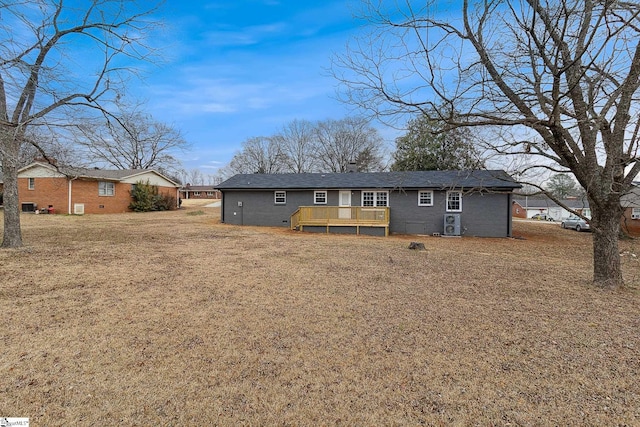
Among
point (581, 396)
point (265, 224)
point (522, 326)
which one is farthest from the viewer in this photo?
point (265, 224)

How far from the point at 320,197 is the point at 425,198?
5.57 meters

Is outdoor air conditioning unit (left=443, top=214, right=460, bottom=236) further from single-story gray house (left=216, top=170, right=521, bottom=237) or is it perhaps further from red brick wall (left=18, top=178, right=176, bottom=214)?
red brick wall (left=18, top=178, right=176, bottom=214)

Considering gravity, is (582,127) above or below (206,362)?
above

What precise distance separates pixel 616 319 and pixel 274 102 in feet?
53.0

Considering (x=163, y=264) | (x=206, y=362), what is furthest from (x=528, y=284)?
(x=163, y=264)

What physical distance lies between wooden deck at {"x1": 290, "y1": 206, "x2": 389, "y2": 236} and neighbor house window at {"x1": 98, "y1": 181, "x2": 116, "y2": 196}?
58.4 ft

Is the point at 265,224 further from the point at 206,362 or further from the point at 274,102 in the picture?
the point at 206,362

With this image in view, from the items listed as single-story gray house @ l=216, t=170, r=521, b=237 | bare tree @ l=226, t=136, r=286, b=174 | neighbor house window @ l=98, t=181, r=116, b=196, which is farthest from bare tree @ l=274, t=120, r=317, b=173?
single-story gray house @ l=216, t=170, r=521, b=237

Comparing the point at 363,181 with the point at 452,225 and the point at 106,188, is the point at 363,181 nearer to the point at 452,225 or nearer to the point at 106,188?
the point at 452,225

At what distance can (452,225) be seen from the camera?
1493 cm

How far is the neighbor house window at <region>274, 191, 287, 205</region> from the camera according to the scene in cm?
1805

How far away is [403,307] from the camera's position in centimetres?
474

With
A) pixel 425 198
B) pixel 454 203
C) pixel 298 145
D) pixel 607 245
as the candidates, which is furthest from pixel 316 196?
pixel 298 145

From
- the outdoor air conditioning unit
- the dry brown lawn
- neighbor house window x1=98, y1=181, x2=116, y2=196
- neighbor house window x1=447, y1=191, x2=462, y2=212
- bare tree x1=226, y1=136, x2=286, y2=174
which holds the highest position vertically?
bare tree x1=226, y1=136, x2=286, y2=174
